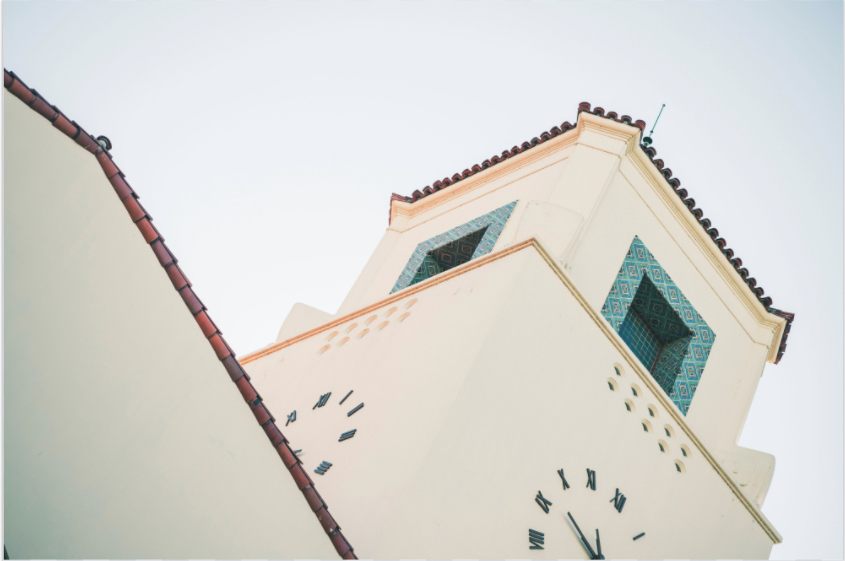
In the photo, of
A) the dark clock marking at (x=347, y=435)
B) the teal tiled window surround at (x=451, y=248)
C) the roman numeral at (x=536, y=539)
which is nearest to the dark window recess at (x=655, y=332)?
the teal tiled window surround at (x=451, y=248)

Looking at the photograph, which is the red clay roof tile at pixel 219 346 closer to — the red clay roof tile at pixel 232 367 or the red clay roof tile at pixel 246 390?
the red clay roof tile at pixel 232 367

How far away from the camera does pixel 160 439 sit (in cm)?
452

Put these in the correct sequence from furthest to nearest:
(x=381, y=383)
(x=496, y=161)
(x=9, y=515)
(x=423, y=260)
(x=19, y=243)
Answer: (x=496, y=161)
(x=423, y=260)
(x=381, y=383)
(x=19, y=243)
(x=9, y=515)

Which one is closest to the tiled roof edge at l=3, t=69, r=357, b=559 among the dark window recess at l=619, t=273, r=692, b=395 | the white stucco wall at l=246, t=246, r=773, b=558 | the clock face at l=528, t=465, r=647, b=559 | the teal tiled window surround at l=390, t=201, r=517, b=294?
the white stucco wall at l=246, t=246, r=773, b=558

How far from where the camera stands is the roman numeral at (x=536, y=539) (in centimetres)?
588

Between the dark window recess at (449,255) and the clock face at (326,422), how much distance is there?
230 centimetres

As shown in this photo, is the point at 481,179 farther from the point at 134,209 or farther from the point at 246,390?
the point at 134,209

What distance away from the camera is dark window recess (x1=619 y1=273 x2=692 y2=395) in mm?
8727

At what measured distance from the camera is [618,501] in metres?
6.66

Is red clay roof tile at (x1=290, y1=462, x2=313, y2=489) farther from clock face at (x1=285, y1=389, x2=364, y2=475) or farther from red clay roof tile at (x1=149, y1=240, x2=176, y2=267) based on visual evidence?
red clay roof tile at (x1=149, y1=240, x2=176, y2=267)

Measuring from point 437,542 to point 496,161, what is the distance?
561 cm

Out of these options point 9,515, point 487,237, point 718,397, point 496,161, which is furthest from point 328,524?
point 496,161

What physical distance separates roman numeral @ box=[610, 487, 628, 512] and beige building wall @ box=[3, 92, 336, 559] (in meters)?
2.48

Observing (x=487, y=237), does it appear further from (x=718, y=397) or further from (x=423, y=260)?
(x=718, y=397)
